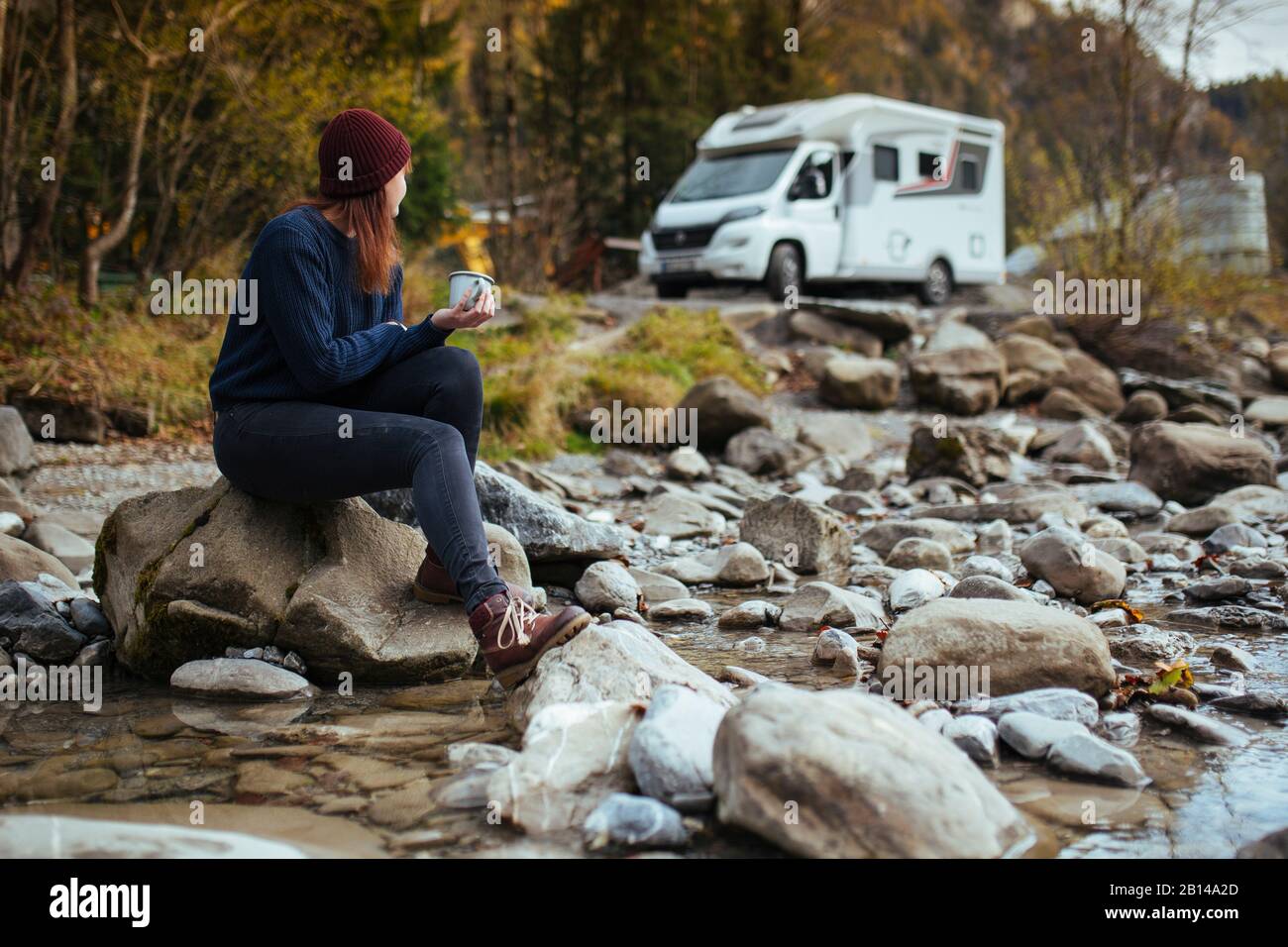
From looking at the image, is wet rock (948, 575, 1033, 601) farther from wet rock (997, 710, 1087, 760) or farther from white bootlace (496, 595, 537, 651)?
white bootlace (496, 595, 537, 651)

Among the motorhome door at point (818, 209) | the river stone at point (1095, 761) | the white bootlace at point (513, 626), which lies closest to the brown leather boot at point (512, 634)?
the white bootlace at point (513, 626)

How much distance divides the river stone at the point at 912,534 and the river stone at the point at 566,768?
3.72m

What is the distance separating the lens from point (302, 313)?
11.4 ft

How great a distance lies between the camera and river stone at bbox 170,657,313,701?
3.72m

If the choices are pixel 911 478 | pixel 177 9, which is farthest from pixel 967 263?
pixel 177 9

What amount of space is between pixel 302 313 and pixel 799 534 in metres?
3.43

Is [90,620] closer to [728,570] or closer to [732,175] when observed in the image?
[728,570]

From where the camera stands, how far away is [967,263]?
1773 centimetres

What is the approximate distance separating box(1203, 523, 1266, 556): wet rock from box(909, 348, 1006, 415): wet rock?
17.9 ft

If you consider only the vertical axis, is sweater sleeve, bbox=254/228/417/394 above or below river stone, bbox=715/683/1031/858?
above

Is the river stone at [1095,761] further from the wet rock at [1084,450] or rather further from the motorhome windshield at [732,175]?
the motorhome windshield at [732,175]

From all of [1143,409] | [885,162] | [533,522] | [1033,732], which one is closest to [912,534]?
[533,522]

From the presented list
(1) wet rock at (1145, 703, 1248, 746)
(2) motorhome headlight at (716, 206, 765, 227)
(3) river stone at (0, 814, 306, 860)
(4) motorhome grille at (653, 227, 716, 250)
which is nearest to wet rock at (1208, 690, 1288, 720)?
(1) wet rock at (1145, 703, 1248, 746)
